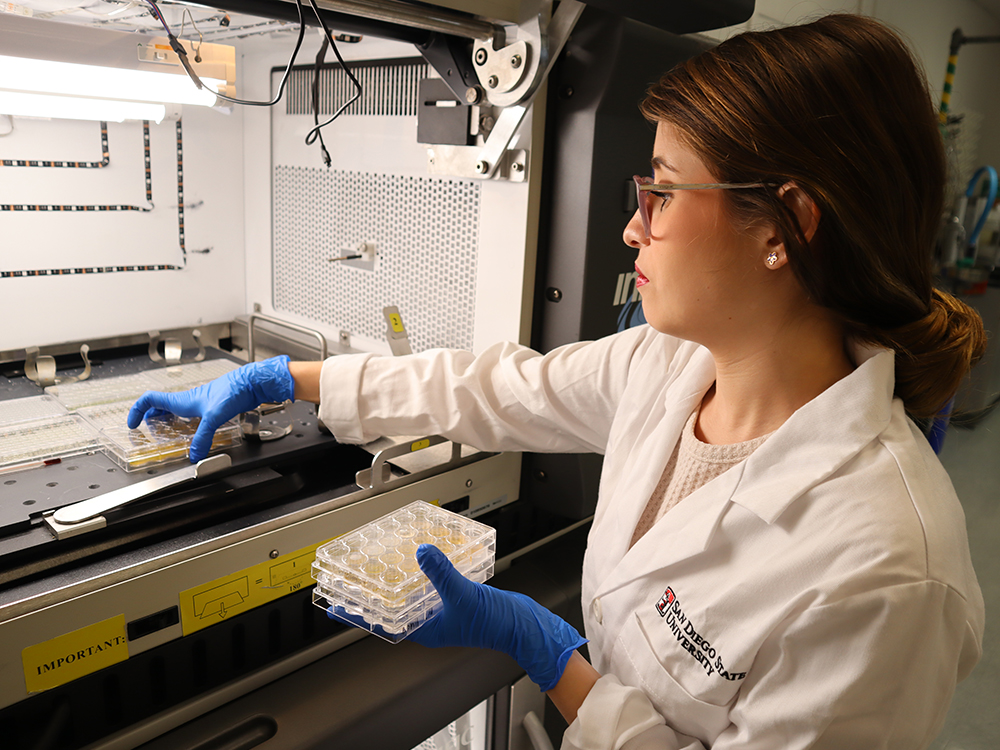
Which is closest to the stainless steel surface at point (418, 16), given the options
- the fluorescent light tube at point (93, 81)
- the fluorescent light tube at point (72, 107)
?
the fluorescent light tube at point (93, 81)

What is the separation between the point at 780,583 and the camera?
34.5 inches

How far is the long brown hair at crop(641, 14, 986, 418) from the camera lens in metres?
0.86

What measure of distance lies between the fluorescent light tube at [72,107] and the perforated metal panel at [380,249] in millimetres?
469

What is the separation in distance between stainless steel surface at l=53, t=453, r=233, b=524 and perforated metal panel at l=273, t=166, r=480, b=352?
612 mm

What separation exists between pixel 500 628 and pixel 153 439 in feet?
2.33

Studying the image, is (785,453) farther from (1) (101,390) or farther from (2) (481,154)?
(1) (101,390)

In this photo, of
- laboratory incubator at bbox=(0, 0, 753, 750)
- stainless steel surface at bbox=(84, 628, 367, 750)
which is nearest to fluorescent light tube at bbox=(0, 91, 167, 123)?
laboratory incubator at bbox=(0, 0, 753, 750)

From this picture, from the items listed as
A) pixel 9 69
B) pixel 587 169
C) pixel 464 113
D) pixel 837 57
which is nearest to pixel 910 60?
pixel 837 57

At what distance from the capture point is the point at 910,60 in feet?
3.01

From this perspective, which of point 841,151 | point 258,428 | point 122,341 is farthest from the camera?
point 122,341

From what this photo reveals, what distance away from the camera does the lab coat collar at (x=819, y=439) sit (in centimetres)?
91

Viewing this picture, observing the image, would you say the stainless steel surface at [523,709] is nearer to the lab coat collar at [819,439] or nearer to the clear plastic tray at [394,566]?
the clear plastic tray at [394,566]

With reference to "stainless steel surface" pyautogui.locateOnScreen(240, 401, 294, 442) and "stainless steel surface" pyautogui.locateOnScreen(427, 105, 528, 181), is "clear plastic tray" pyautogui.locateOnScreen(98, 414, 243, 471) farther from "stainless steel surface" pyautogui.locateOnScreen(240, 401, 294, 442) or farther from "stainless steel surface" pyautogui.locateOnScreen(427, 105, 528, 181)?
"stainless steel surface" pyautogui.locateOnScreen(427, 105, 528, 181)

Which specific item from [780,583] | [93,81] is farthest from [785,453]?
[93,81]
